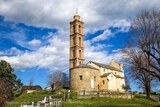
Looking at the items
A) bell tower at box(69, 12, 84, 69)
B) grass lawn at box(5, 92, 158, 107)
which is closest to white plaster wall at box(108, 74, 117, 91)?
bell tower at box(69, 12, 84, 69)

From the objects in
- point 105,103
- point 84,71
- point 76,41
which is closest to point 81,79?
point 84,71

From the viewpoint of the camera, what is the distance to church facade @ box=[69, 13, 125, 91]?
54.5 metres

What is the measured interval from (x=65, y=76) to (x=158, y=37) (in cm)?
6290

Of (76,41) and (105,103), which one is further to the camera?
(76,41)

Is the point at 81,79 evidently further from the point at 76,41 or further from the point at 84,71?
the point at 76,41

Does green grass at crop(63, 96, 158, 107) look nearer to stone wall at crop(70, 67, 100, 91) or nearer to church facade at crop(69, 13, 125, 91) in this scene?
stone wall at crop(70, 67, 100, 91)

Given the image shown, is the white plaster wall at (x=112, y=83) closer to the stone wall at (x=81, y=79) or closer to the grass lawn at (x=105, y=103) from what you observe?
the stone wall at (x=81, y=79)

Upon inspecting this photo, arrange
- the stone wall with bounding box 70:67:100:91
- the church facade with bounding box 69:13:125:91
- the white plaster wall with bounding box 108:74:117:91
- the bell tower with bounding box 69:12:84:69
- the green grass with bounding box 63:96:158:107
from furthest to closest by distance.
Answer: the bell tower with bounding box 69:12:84:69, the white plaster wall with bounding box 108:74:117:91, the church facade with bounding box 69:13:125:91, the stone wall with bounding box 70:67:100:91, the green grass with bounding box 63:96:158:107

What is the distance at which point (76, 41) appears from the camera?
73.2 m

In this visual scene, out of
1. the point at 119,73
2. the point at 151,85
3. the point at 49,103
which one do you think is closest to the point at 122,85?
the point at 119,73

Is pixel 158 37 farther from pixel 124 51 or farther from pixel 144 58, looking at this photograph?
pixel 124 51

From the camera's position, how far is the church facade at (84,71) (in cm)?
5450

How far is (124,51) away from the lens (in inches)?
1092

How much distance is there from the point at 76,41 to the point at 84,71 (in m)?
20.4
